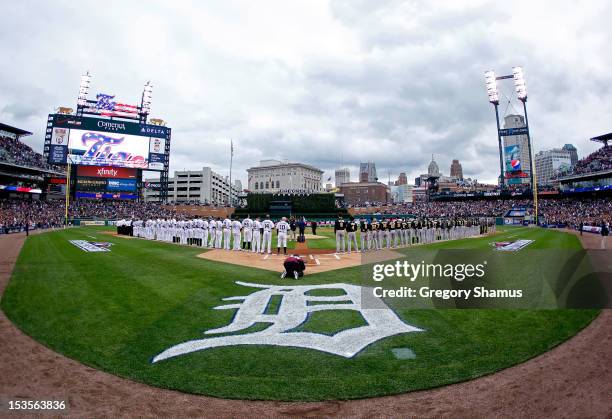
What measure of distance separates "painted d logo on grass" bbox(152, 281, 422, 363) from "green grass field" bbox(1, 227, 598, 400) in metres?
0.22

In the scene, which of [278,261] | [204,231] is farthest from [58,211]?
[278,261]

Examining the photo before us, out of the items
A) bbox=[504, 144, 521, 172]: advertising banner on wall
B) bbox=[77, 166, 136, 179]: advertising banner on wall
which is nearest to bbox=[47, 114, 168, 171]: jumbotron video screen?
bbox=[77, 166, 136, 179]: advertising banner on wall

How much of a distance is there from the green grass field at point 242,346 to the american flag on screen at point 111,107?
62.6 metres

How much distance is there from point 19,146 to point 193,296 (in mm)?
69142

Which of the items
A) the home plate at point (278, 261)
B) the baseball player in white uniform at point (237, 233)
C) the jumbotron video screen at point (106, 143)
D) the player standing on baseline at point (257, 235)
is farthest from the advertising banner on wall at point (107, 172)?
the home plate at point (278, 261)

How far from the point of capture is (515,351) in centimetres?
570

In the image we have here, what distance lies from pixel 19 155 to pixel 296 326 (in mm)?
67200

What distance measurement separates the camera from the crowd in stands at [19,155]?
167 ft

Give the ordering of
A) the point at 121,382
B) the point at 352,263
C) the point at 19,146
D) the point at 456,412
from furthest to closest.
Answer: the point at 19,146
the point at 352,263
the point at 121,382
the point at 456,412

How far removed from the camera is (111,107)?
63375mm

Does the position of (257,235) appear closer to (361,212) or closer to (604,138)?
(361,212)

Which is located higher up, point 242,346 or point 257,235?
point 257,235

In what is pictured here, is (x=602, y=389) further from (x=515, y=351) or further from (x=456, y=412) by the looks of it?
(x=456, y=412)

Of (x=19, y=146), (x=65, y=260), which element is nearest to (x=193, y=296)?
(x=65, y=260)
